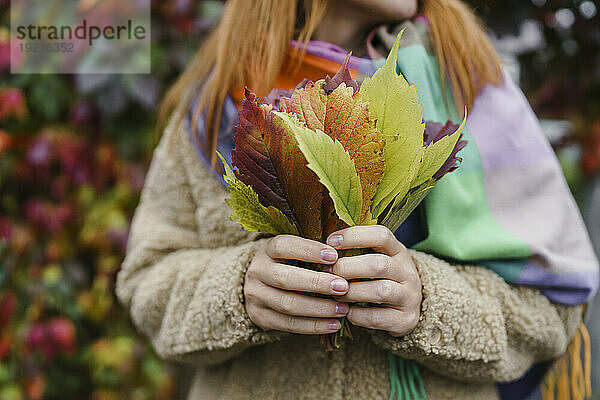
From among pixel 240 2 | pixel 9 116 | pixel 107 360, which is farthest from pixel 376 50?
pixel 107 360

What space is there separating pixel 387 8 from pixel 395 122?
0.35 metres

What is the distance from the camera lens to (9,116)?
1.61m

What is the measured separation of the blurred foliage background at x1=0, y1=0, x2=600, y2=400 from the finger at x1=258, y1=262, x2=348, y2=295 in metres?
1.00

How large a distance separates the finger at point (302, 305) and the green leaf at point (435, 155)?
164 millimetres

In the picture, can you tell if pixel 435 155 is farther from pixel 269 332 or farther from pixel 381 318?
pixel 269 332

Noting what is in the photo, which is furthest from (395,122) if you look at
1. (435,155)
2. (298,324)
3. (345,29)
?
(345,29)

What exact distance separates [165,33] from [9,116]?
1.64 ft

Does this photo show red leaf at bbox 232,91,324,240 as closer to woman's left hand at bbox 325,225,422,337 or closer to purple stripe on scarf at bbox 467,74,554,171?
woman's left hand at bbox 325,225,422,337

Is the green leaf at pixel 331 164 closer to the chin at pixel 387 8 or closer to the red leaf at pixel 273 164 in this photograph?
the red leaf at pixel 273 164

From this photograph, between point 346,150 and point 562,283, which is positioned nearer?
point 346,150

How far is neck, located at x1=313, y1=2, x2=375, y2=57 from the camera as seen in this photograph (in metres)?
0.91

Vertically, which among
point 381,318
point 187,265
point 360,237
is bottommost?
point 187,265

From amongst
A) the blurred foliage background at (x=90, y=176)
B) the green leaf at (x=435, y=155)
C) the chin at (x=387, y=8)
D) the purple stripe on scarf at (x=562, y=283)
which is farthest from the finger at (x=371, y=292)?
the blurred foliage background at (x=90, y=176)

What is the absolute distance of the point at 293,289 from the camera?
2.10 feet
